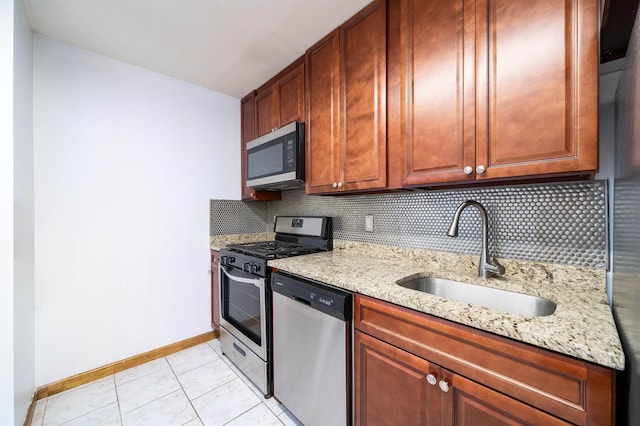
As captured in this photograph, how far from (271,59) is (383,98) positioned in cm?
107

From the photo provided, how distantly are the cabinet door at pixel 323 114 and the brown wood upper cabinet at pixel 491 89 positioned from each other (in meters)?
0.38

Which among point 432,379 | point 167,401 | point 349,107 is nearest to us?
point 432,379

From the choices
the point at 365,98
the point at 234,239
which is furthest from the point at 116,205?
the point at 365,98

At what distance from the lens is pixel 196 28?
64.1 inches

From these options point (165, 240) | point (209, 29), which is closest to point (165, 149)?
point (165, 240)

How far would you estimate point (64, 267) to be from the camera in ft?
5.86

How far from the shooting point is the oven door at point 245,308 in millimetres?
1657

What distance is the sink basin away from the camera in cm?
100

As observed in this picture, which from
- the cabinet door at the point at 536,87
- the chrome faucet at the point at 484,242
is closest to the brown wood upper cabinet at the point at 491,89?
the cabinet door at the point at 536,87

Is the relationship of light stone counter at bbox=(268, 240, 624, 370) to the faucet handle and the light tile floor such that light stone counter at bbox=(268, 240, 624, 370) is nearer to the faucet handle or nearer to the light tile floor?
the faucet handle

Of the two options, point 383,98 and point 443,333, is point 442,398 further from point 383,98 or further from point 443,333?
point 383,98

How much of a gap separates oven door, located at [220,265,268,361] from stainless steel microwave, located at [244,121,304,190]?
756 mm

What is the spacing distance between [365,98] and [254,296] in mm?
1456

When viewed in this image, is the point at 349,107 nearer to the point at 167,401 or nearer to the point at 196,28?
the point at 196,28
